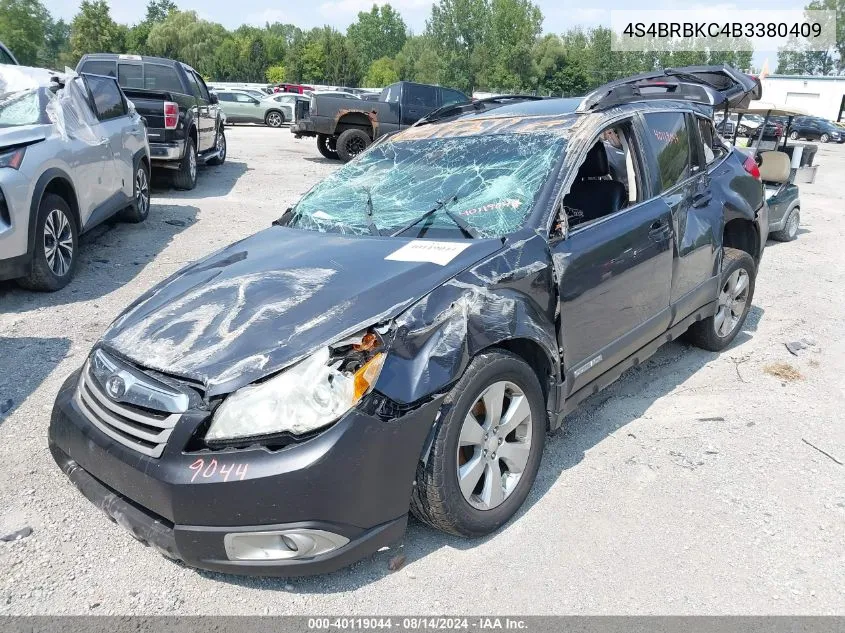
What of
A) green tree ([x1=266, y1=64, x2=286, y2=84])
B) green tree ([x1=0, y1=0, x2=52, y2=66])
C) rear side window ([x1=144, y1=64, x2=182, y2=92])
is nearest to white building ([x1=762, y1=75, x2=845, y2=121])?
green tree ([x1=266, y1=64, x2=286, y2=84])

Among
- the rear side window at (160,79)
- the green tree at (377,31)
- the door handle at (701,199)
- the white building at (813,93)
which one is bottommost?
the door handle at (701,199)

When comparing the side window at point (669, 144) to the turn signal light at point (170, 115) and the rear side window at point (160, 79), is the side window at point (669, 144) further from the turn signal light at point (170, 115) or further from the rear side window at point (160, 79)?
the rear side window at point (160, 79)

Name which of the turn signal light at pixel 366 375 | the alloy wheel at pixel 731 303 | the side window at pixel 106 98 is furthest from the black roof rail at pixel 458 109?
the side window at pixel 106 98

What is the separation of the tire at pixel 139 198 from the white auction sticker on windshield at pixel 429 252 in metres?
6.01

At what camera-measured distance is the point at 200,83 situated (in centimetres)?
1262

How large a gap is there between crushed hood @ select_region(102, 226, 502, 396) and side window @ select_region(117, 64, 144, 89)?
940 centimetres

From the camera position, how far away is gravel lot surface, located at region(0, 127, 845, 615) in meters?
2.60

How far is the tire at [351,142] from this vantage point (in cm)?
1458

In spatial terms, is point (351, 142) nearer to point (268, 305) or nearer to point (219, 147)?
point (219, 147)

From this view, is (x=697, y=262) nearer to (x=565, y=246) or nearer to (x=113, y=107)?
(x=565, y=246)

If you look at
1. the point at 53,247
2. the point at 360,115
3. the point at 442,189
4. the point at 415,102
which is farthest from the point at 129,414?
the point at 415,102

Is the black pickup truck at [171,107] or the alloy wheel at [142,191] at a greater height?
the black pickup truck at [171,107]

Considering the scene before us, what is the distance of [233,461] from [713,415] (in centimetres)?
299

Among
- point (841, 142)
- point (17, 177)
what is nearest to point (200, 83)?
point (17, 177)
